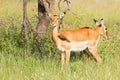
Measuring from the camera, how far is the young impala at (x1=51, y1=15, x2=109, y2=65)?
7.65m

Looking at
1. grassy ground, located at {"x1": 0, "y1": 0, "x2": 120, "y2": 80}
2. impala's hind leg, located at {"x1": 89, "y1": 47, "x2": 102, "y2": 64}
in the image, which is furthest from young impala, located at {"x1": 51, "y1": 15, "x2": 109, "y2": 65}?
grassy ground, located at {"x1": 0, "y1": 0, "x2": 120, "y2": 80}

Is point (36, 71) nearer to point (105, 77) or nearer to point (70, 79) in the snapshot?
point (70, 79)

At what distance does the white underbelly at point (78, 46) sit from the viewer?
7.74m

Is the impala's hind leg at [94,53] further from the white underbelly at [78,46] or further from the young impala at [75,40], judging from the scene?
the white underbelly at [78,46]

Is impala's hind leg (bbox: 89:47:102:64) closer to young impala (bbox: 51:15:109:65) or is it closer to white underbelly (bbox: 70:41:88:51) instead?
young impala (bbox: 51:15:109:65)

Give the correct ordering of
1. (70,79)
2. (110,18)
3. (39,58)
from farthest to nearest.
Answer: (110,18)
(39,58)
(70,79)

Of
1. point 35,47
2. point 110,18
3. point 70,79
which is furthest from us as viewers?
point 110,18

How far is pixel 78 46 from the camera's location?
782 cm

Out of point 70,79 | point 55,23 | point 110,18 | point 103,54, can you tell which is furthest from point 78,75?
point 110,18

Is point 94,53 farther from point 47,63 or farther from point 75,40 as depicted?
point 47,63

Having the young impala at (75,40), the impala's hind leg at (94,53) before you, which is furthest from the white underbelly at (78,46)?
the impala's hind leg at (94,53)

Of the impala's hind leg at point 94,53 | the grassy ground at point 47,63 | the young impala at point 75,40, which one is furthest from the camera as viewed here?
the impala's hind leg at point 94,53

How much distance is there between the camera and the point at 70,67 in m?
7.42

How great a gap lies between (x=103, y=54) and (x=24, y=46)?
163cm
